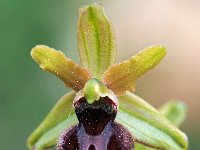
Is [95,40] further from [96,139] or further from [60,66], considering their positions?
[96,139]

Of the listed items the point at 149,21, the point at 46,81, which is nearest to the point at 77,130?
the point at 46,81

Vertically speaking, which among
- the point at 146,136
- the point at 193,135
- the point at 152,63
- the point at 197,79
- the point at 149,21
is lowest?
the point at 146,136

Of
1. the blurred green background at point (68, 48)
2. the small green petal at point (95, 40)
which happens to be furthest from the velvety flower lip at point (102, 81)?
the blurred green background at point (68, 48)

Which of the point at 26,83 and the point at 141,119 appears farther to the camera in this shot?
the point at 26,83

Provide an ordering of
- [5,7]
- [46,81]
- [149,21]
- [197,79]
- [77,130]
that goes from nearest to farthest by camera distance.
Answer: [77,130] < [46,81] < [5,7] < [197,79] < [149,21]

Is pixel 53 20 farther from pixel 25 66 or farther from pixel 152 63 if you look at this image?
pixel 152 63
